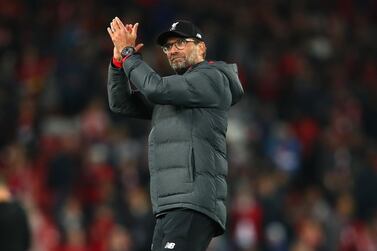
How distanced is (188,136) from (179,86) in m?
0.28

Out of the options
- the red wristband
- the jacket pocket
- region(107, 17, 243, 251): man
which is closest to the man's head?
region(107, 17, 243, 251): man

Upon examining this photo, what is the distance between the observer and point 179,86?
5.97m

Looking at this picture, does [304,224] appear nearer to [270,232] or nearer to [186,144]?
[270,232]

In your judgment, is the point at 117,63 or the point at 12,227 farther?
the point at 12,227

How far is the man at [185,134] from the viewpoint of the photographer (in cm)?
593

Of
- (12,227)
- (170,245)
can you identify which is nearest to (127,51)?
(170,245)

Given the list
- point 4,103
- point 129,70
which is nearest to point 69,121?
point 4,103

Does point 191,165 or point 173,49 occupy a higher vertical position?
point 173,49

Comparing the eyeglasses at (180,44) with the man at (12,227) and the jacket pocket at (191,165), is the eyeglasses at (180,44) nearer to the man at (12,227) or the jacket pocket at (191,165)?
the jacket pocket at (191,165)

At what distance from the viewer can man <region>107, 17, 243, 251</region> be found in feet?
19.4

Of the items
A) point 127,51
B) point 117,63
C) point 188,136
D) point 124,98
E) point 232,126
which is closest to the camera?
point 188,136

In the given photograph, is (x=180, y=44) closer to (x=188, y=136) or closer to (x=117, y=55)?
(x=117, y=55)

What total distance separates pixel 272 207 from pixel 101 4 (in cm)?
497

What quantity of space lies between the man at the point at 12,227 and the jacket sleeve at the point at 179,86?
45.6 inches
